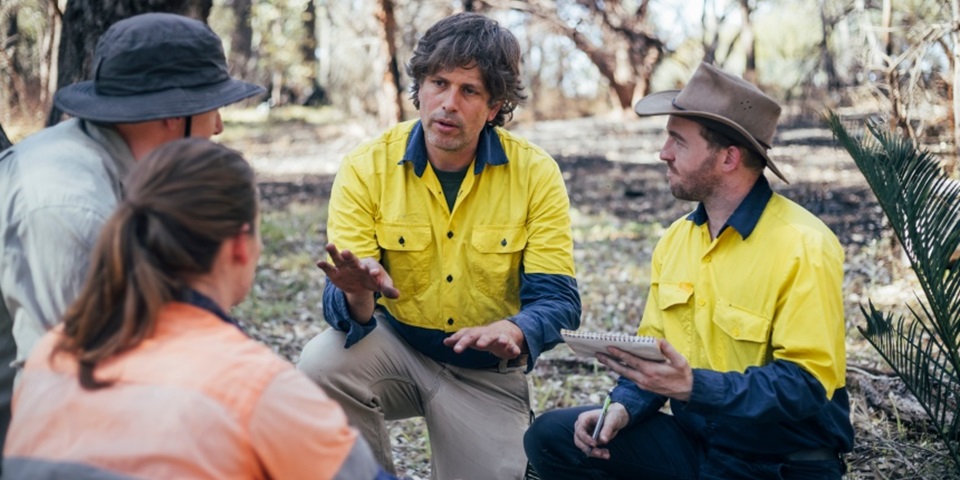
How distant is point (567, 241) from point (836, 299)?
115cm

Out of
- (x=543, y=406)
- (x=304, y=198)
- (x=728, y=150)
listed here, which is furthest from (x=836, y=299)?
(x=304, y=198)

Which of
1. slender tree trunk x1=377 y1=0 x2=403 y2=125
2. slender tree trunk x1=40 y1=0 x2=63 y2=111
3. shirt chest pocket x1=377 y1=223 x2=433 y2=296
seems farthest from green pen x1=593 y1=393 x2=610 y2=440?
slender tree trunk x1=377 y1=0 x2=403 y2=125

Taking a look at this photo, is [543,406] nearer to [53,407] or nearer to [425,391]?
[425,391]

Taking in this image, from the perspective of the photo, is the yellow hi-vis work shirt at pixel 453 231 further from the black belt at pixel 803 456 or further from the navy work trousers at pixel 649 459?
the black belt at pixel 803 456

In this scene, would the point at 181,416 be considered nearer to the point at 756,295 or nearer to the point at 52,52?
the point at 756,295

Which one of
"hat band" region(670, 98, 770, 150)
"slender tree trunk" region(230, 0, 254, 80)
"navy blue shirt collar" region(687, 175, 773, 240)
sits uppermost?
"hat band" region(670, 98, 770, 150)

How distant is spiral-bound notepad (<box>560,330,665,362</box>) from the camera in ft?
9.62

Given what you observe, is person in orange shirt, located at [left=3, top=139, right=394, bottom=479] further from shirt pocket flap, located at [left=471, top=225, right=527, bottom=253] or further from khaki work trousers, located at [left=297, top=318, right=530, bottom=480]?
shirt pocket flap, located at [left=471, top=225, right=527, bottom=253]

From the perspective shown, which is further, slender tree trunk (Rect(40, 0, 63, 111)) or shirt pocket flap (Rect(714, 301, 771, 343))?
slender tree trunk (Rect(40, 0, 63, 111))

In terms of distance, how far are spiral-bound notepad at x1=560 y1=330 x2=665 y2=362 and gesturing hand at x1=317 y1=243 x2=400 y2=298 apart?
0.60 meters

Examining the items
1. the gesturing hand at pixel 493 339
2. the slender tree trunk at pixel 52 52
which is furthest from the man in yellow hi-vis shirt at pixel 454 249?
the slender tree trunk at pixel 52 52

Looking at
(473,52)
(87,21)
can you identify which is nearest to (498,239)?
(473,52)

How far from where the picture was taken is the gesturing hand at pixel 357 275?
324cm

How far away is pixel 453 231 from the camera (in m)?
3.91
